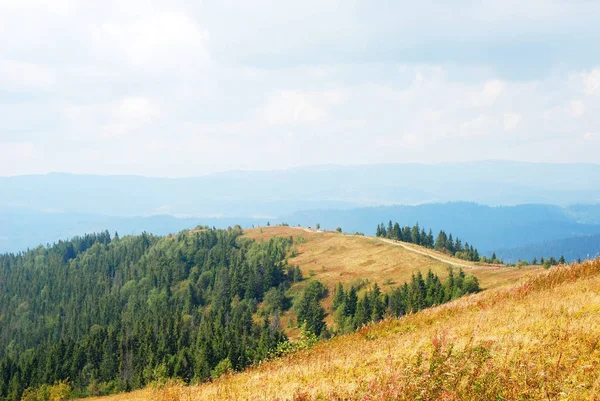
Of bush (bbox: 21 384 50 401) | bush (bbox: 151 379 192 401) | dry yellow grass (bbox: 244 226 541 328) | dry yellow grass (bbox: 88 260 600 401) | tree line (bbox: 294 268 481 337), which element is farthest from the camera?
dry yellow grass (bbox: 244 226 541 328)

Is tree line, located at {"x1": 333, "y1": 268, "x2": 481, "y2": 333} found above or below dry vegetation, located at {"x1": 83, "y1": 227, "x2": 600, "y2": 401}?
below

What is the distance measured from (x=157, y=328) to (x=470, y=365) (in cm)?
12255

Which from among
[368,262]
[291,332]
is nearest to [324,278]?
[368,262]

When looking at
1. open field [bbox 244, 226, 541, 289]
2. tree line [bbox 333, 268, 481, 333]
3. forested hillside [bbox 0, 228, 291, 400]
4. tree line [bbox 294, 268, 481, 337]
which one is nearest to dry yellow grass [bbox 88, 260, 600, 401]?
forested hillside [bbox 0, 228, 291, 400]

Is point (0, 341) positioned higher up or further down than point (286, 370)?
further down

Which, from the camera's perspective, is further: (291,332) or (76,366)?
(291,332)

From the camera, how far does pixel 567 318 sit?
12312 mm

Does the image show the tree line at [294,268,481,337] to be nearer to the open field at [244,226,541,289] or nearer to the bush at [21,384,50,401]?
the open field at [244,226,541,289]

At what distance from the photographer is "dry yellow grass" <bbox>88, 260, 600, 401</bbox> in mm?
8852

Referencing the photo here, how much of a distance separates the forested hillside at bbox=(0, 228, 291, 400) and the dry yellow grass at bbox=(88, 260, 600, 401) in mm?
29911

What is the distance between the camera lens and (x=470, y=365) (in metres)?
9.73

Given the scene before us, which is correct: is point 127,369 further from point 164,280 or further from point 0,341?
point 0,341

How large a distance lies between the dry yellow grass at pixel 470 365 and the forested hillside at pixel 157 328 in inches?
1178

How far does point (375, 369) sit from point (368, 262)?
128 meters
